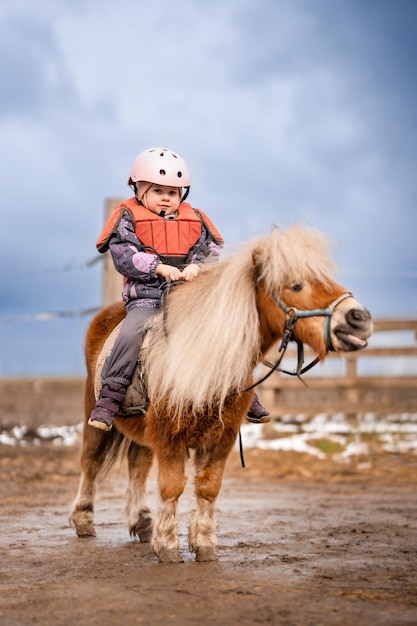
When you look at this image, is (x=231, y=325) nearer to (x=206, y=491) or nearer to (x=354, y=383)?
(x=206, y=491)

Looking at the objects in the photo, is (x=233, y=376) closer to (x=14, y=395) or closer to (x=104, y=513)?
(x=104, y=513)

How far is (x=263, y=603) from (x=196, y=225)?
2436 mm

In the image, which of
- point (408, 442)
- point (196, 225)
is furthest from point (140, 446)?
point (408, 442)

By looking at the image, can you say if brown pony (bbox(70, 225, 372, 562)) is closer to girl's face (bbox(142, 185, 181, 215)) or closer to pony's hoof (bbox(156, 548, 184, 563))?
pony's hoof (bbox(156, 548, 184, 563))

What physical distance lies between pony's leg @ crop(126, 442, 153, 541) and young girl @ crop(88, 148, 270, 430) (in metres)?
0.98

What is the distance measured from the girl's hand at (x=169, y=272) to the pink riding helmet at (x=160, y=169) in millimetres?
588

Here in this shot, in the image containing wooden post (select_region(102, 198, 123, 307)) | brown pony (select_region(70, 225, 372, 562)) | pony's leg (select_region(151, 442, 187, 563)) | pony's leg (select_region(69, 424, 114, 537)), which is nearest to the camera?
brown pony (select_region(70, 225, 372, 562))

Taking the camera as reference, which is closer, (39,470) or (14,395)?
(39,470)

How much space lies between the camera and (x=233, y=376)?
4.41 metres

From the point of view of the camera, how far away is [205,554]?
458 centimetres

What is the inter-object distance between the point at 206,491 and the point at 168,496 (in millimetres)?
244

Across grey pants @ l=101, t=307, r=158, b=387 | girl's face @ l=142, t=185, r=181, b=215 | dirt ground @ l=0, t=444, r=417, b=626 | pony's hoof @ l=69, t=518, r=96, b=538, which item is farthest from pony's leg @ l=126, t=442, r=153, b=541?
girl's face @ l=142, t=185, r=181, b=215

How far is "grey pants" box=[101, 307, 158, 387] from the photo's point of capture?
4.83 metres

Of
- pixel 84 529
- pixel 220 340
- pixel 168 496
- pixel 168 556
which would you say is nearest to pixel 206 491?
pixel 168 496
